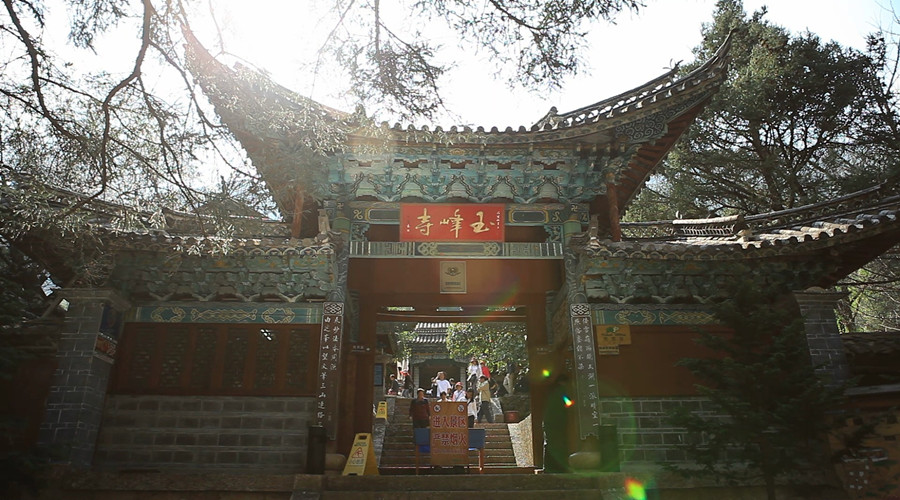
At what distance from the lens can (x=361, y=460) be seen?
704 centimetres

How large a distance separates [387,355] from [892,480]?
10.7 metres

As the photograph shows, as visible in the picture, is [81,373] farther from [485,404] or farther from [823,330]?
[485,404]

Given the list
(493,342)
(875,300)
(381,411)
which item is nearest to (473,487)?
(381,411)

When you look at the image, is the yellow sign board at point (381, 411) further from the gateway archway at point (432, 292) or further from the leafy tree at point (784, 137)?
the leafy tree at point (784, 137)

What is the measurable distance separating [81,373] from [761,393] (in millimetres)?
7398

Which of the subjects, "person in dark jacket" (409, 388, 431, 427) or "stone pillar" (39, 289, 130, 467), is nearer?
"stone pillar" (39, 289, 130, 467)

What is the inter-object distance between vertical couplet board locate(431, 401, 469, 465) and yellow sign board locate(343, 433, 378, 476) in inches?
49.4

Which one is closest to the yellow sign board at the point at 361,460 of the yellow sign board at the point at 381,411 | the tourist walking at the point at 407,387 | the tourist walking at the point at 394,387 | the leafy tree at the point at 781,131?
the yellow sign board at the point at 381,411

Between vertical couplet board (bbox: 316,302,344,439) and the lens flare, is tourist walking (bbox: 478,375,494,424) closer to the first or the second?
vertical couplet board (bbox: 316,302,344,439)

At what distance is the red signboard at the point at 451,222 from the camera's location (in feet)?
28.8

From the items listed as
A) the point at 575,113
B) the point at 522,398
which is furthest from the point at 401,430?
the point at 575,113

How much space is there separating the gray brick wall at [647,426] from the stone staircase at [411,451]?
3308mm

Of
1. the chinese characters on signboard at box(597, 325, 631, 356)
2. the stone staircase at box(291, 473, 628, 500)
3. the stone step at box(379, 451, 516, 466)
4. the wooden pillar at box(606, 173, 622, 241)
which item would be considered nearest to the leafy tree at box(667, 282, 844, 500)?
the stone staircase at box(291, 473, 628, 500)

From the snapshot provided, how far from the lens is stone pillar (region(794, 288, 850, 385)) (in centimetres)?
758
